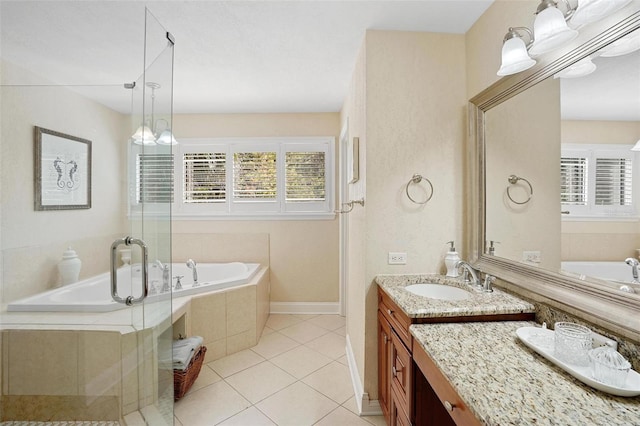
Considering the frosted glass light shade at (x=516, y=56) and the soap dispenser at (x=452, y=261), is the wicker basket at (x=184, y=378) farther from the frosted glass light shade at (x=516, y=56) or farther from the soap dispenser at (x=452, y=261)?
the frosted glass light shade at (x=516, y=56)

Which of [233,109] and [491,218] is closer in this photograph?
[491,218]

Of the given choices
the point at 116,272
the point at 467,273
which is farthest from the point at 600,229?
the point at 116,272

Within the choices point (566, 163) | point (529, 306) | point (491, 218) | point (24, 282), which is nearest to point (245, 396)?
point (24, 282)

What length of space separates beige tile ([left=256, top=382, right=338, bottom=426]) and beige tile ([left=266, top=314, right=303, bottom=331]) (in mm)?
1129

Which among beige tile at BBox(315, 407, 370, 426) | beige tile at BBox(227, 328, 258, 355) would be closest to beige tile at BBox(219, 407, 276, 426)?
beige tile at BBox(315, 407, 370, 426)

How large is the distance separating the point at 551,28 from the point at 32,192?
2.79 metres

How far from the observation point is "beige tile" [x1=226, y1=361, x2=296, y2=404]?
2.06 m

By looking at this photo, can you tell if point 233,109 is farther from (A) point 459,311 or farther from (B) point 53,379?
(A) point 459,311

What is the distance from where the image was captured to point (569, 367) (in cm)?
85

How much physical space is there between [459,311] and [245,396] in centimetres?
169

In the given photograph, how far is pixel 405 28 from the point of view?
6.07 ft

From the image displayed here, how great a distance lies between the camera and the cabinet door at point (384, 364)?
1615 mm

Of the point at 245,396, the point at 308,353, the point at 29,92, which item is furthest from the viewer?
the point at 308,353

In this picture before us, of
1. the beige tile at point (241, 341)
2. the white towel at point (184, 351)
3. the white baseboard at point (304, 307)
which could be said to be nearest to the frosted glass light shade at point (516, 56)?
the white towel at point (184, 351)
